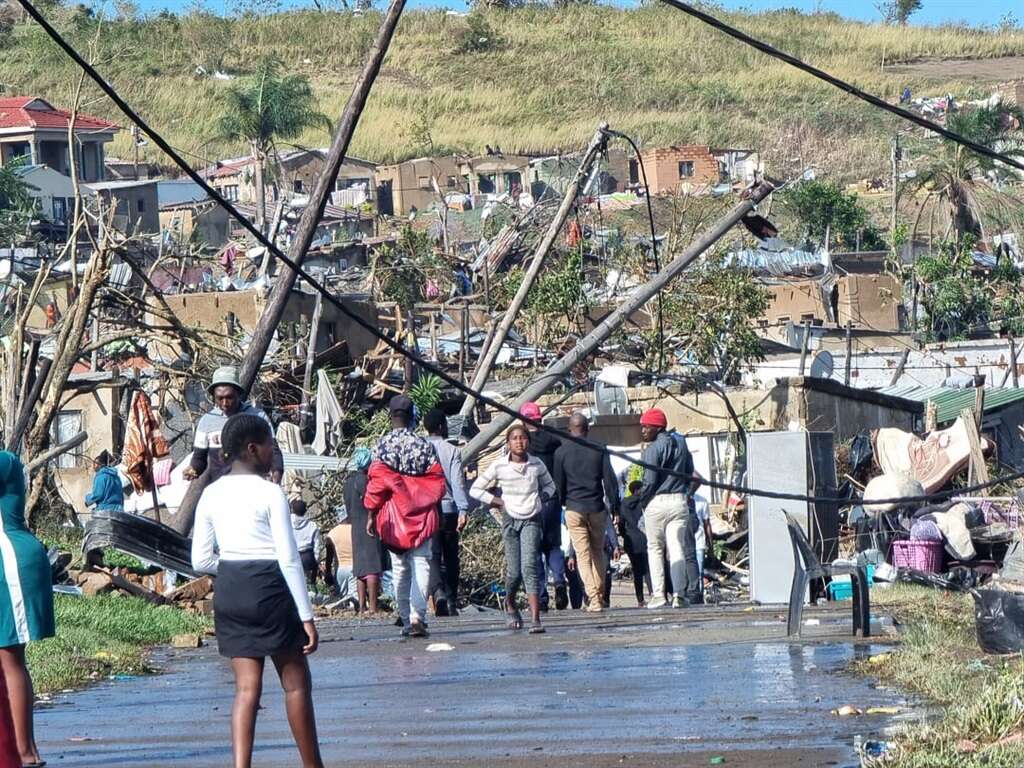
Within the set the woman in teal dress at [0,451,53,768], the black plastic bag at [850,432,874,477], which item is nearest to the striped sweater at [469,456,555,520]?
the woman in teal dress at [0,451,53,768]

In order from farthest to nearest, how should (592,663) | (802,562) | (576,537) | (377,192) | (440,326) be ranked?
(377,192) < (440,326) < (576,537) < (802,562) < (592,663)

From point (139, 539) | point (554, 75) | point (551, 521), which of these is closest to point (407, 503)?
point (551, 521)

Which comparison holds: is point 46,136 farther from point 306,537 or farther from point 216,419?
point 216,419

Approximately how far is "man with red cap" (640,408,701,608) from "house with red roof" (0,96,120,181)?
43987 millimetres

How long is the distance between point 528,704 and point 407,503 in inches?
139

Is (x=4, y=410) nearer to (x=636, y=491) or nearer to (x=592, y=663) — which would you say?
(x=636, y=491)

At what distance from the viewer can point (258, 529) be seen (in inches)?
247

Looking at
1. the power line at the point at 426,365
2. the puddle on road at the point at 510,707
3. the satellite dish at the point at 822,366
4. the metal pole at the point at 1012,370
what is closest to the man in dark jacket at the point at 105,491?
the puddle on road at the point at 510,707

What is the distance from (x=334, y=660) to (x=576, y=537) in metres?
3.70

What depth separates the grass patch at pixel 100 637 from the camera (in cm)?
991

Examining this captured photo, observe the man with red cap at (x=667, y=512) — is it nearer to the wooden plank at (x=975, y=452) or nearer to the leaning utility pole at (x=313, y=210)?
the leaning utility pole at (x=313, y=210)

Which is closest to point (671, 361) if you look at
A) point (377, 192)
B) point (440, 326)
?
point (440, 326)

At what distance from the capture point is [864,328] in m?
37.2

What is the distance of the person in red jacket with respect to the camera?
38.1ft
